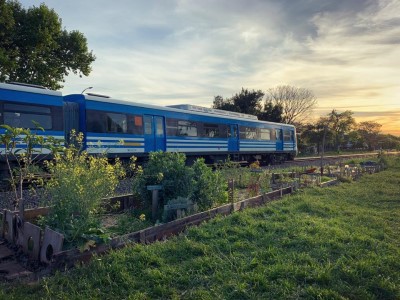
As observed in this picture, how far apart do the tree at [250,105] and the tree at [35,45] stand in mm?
23712

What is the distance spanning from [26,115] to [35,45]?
31.1 ft

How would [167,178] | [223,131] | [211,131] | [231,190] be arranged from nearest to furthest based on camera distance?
[167,178] < [231,190] < [211,131] < [223,131]

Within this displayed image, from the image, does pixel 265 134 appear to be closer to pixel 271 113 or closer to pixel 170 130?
pixel 170 130

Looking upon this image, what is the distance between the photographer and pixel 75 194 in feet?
13.5

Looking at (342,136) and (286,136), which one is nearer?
(286,136)

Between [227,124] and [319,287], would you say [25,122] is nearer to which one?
[319,287]

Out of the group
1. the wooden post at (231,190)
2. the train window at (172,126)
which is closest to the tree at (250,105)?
the train window at (172,126)

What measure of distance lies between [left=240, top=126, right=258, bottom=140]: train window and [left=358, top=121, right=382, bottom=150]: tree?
1999 inches

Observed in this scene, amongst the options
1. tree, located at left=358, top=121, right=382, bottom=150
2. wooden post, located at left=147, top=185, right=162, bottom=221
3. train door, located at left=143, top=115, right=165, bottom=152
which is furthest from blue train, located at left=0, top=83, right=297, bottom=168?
tree, located at left=358, top=121, right=382, bottom=150

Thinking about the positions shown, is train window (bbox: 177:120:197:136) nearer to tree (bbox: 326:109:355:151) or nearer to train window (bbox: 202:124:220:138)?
train window (bbox: 202:124:220:138)

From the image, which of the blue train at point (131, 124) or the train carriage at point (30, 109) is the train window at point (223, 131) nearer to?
the blue train at point (131, 124)

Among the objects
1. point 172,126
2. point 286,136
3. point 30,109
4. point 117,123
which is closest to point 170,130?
point 172,126

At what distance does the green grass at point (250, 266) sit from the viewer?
308 centimetres

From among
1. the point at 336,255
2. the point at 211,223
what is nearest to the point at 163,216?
the point at 211,223
